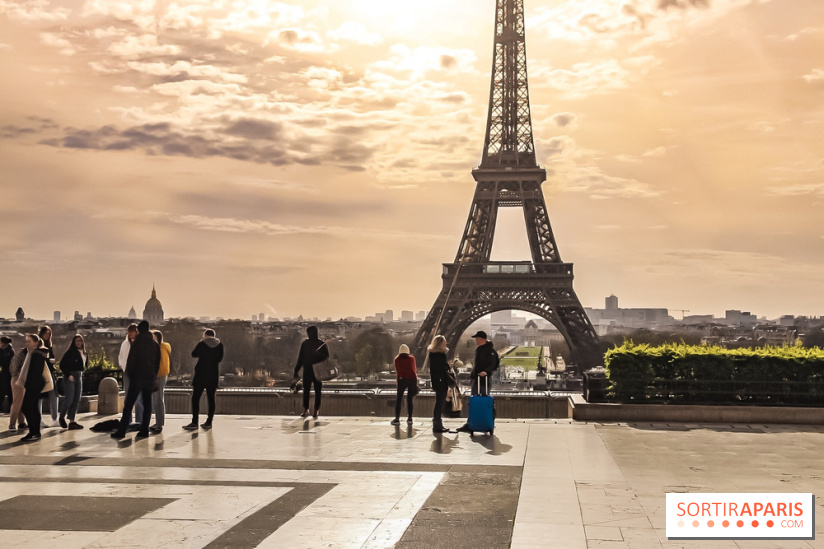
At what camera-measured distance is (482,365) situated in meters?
15.2

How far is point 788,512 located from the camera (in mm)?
8953

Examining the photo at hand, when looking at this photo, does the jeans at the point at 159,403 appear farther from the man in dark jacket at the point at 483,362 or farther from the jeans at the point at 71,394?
Result: the man in dark jacket at the point at 483,362

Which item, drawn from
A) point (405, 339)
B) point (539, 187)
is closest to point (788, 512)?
point (539, 187)

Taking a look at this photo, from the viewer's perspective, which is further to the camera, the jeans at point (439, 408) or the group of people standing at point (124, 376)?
the jeans at point (439, 408)

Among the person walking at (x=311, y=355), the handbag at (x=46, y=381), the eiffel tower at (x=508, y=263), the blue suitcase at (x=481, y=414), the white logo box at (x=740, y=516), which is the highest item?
the eiffel tower at (x=508, y=263)

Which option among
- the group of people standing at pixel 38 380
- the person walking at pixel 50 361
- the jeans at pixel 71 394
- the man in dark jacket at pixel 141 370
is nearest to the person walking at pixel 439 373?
the man in dark jacket at pixel 141 370

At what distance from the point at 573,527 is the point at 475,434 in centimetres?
718

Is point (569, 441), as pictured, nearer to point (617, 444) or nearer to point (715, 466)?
point (617, 444)

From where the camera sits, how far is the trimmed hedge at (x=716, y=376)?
732 inches

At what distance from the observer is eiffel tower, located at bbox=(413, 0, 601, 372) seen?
216ft

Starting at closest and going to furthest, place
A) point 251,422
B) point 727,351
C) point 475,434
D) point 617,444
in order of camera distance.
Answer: point 617,444 < point 475,434 < point 251,422 < point 727,351

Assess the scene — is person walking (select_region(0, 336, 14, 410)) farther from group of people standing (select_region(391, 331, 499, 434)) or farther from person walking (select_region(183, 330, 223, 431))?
group of people standing (select_region(391, 331, 499, 434))

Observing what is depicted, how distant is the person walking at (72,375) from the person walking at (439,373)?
574 centimetres

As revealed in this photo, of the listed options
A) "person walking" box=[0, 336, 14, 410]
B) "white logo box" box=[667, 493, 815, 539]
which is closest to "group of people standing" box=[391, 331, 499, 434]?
"white logo box" box=[667, 493, 815, 539]
